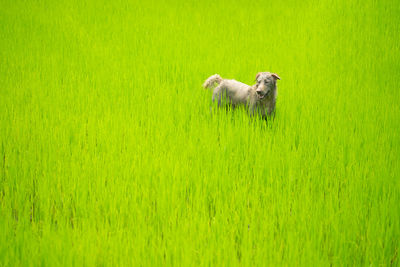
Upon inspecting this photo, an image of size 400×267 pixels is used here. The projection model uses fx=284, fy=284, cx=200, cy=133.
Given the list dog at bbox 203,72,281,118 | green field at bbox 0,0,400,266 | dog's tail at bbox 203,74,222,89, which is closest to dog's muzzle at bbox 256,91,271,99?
dog at bbox 203,72,281,118

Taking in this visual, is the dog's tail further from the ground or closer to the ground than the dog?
further from the ground

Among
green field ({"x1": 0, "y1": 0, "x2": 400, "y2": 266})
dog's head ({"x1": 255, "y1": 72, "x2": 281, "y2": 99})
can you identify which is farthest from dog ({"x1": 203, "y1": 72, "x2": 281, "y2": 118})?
green field ({"x1": 0, "y1": 0, "x2": 400, "y2": 266})

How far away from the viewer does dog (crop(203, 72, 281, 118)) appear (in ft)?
9.52

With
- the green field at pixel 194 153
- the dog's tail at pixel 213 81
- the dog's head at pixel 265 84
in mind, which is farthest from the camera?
the dog's tail at pixel 213 81

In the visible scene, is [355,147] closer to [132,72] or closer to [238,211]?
[238,211]

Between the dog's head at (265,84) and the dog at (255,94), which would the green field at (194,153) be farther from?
the dog's head at (265,84)

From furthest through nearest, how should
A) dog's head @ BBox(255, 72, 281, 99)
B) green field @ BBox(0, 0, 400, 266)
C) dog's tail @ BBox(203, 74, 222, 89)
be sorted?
dog's tail @ BBox(203, 74, 222, 89)
dog's head @ BBox(255, 72, 281, 99)
green field @ BBox(0, 0, 400, 266)

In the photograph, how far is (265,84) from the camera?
9.46ft

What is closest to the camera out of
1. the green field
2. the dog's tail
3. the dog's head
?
the green field

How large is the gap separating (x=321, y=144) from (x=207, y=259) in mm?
1605

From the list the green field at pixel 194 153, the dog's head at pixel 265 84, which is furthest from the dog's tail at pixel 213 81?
the dog's head at pixel 265 84

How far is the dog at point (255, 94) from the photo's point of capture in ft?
9.52

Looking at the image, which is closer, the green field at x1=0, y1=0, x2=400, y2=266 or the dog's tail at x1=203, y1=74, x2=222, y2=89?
the green field at x1=0, y1=0, x2=400, y2=266

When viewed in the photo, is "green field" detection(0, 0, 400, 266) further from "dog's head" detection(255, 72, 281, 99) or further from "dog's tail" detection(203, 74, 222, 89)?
"dog's head" detection(255, 72, 281, 99)
